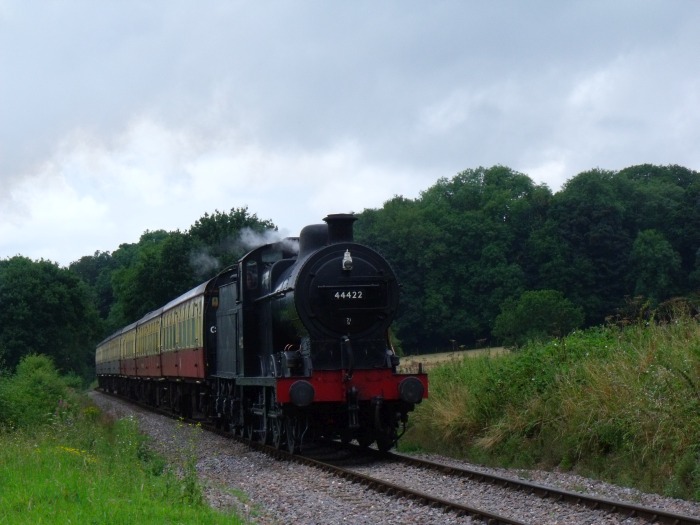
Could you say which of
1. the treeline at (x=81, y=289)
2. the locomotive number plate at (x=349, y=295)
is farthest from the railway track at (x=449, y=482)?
the treeline at (x=81, y=289)

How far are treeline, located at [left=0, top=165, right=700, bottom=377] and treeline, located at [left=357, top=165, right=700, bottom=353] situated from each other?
0.10m

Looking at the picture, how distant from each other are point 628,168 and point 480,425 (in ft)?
245

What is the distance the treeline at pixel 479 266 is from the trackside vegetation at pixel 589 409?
31.0 meters

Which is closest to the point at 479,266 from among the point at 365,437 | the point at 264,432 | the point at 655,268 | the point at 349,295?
the point at 655,268

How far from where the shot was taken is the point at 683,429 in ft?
34.3

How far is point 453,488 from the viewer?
36.2 feet

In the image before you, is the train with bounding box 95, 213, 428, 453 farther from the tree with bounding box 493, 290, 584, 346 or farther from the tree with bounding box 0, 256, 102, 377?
the tree with bounding box 0, 256, 102, 377

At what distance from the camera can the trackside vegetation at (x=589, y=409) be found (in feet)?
34.9

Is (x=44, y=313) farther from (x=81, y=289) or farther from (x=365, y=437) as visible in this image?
(x=365, y=437)

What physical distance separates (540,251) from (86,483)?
57.8 meters

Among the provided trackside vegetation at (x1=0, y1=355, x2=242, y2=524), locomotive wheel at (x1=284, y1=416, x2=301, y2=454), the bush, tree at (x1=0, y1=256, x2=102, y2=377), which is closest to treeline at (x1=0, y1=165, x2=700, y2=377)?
tree at (x1=0, y1=256, x2=102, y2=377)

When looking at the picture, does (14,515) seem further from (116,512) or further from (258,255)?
(258,255)

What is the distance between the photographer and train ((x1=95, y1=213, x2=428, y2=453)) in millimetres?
13906

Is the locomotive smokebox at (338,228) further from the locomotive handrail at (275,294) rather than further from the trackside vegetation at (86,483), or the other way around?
the trackside vegetation at (86,483)
